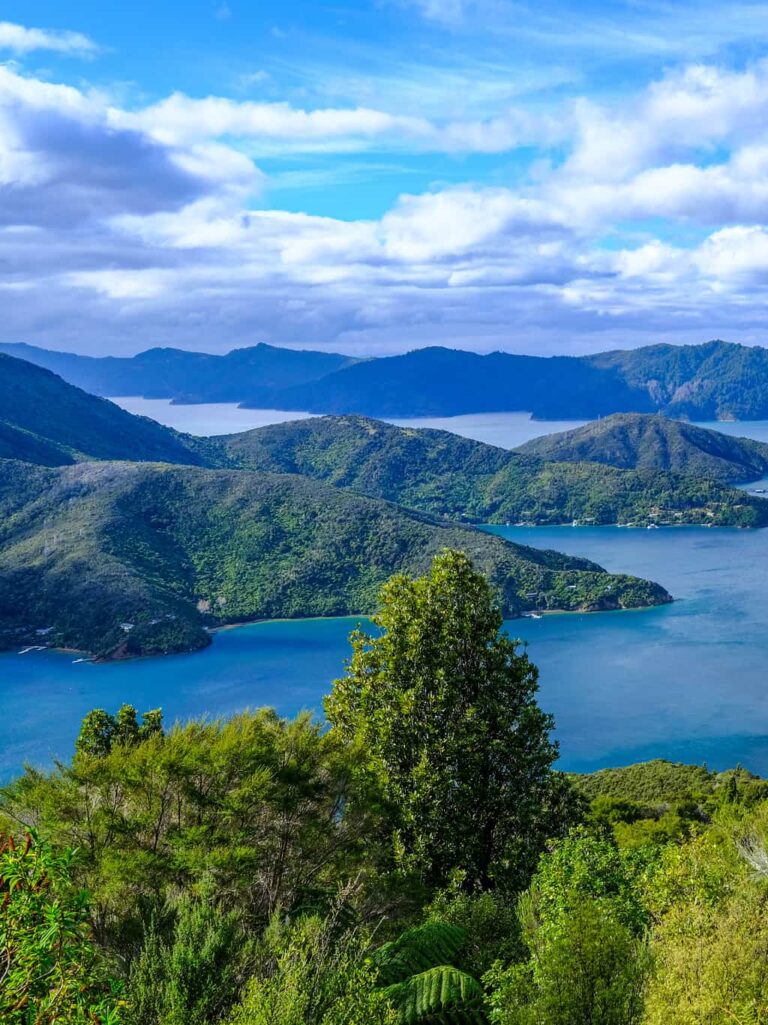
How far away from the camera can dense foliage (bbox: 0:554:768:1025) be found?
7.80 metres

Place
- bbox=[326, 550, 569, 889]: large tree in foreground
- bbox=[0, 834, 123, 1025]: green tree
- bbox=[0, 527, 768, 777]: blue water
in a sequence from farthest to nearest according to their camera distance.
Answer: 1. bbox=[0, 527, 768, 777]: blue water
2. bbox=[326, 550, 569, 889]: large tree in foreground
3. bbox=[0, 834, 123, 1025]: green tree

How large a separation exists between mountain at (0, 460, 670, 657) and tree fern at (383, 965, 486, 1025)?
9546 cm

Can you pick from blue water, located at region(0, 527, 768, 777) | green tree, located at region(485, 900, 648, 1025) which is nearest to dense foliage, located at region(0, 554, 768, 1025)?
green tree, located at region(485, 900, 648, 1025)

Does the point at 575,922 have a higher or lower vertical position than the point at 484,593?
lower

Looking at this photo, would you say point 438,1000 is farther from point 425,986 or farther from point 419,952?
point 419,952

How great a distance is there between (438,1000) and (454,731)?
6957 millimetres

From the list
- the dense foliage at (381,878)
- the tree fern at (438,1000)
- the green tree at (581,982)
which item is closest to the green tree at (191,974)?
the dense foliage at (381,878)

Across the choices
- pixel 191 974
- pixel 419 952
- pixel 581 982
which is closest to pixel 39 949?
pixel 191 974

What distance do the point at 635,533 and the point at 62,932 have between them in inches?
7025

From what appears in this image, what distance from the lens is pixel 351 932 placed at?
1058 cm

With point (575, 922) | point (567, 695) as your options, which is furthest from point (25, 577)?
point (575, 922)

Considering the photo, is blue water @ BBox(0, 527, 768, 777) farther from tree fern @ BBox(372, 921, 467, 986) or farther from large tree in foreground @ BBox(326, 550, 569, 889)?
tree fern @ BBox(372, 921, 467, 986)

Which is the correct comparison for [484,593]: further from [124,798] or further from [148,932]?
[148,932]

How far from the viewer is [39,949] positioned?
5.67 metres
